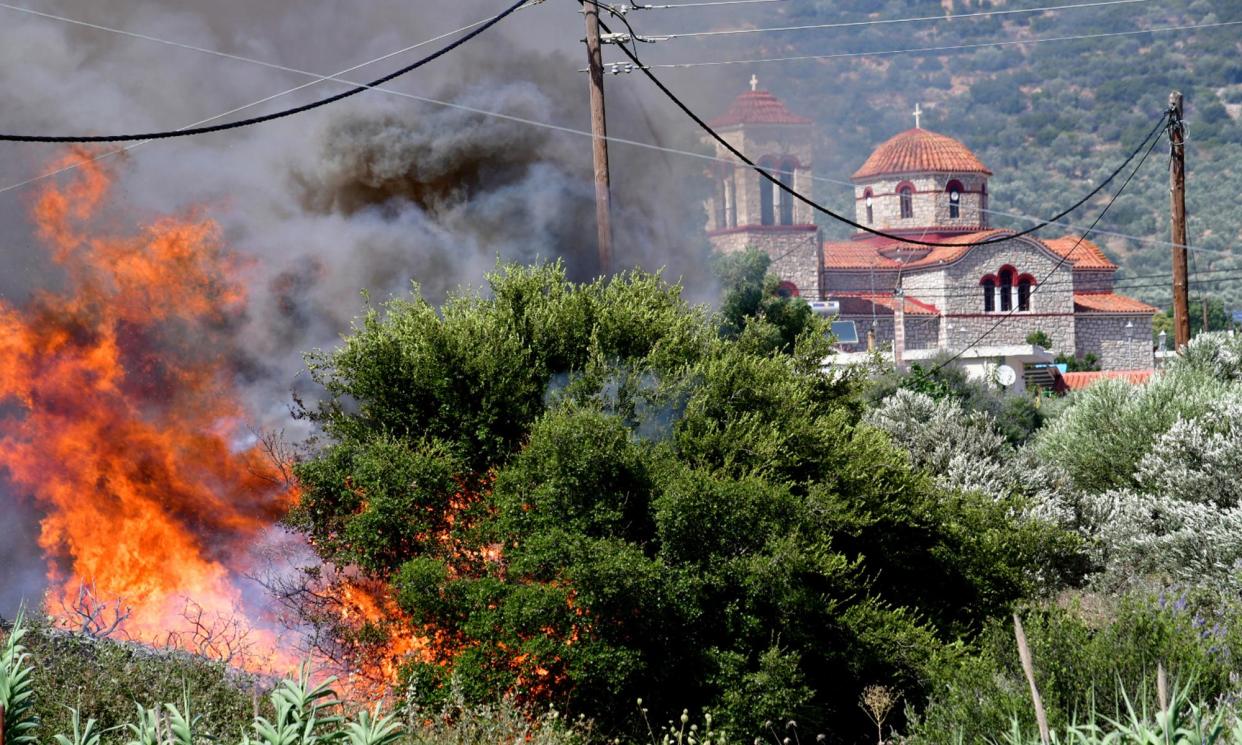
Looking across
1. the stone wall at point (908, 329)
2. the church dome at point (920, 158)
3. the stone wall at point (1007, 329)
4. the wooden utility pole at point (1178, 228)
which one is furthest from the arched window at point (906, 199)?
the wooden utility pole at point (1178, 228)

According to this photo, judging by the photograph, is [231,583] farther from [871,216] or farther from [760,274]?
[871,216]

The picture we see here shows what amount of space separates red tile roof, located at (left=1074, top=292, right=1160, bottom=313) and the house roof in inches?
232

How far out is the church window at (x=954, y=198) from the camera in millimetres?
76438

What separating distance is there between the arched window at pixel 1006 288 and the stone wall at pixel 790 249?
965 centimetres

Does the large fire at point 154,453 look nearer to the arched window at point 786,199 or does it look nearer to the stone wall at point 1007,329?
the stone wall at point 1007,329

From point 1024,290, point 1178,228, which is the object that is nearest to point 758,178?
point 1024,290

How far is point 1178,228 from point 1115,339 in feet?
153

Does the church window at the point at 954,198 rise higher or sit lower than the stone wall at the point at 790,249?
higher

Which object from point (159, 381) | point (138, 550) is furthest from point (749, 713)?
point (159, 381)

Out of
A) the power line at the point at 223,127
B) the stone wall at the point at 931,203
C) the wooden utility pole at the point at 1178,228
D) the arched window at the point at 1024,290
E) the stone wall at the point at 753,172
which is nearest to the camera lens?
the power line at the point at 223,127

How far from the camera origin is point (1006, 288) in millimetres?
72125

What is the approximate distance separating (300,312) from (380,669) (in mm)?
11156

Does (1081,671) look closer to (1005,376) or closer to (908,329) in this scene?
(1005,376)

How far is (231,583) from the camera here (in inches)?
698
